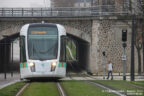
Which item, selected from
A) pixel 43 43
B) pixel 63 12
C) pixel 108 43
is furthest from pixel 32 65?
pixel 108 43

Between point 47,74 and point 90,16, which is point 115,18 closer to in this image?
point 90,16

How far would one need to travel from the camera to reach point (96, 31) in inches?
1810

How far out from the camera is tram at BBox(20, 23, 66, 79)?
2562 centimetres

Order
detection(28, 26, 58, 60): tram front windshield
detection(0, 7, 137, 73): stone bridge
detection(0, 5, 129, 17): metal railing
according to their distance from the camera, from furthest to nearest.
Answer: detection(0, 7, 137, 73): stone bridge < detection(0, 5, 129, 17): metal railing < detection(28, 26, 58, 60): tram front windshield

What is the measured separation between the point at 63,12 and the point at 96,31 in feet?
12.3

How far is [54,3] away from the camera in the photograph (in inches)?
2579

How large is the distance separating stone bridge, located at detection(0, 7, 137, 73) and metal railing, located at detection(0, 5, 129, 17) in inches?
15.4

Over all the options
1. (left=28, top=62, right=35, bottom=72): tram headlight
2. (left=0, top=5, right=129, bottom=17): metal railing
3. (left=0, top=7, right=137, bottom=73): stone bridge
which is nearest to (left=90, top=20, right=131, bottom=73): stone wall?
(left=0, top=7, right=137, bottom=73): stone bridge

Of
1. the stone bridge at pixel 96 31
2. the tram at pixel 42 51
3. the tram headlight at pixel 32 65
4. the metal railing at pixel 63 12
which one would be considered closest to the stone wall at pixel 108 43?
the stone bridge at pixel 96 31

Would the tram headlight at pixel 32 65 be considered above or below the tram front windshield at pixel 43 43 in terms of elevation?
below

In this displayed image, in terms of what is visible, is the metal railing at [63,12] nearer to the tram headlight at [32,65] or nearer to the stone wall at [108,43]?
the stone wall at [108,43]

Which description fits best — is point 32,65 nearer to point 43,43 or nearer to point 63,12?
point 43,43

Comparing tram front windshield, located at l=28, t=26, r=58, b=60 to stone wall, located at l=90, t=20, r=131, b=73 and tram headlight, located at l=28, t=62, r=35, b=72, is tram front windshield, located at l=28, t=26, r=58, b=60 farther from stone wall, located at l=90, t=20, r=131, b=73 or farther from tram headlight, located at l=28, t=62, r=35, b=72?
stone wall, located at l=90, t=20, r=131, b=73

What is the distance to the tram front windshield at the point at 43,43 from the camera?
2573cm
